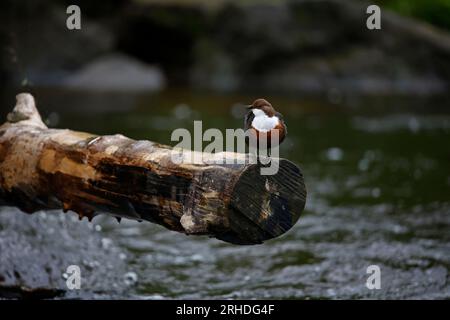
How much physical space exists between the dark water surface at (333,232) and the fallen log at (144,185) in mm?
870

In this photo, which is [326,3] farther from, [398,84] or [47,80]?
[47,80]

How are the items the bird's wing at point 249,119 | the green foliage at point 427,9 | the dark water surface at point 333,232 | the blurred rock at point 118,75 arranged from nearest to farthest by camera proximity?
the bird's wing at point 249,119
the dark water surface at point 333,232
the blurred rock at point 118,75
the green foliage at point 427,9

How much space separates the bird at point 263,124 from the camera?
2.57 m

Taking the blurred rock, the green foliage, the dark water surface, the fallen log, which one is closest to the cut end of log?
the fallen log

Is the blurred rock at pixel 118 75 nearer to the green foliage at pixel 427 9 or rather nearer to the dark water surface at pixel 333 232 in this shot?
the dark water surface at pixel 333 232

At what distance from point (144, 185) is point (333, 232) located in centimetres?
239

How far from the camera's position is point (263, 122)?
2584 mm

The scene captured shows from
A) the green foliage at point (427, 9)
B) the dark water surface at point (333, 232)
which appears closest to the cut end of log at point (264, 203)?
the dark water surface at point (333, 232)

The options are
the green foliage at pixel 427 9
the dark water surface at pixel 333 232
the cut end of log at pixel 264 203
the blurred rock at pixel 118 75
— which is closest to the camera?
the cut end of log at pixel 264 203

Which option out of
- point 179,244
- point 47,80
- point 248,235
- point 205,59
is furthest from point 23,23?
point 248,235

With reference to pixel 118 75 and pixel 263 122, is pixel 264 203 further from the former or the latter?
pixel 118 75

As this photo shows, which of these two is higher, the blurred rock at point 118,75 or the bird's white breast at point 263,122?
the blurred rock at point 118,75

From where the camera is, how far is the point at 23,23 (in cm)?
1335
